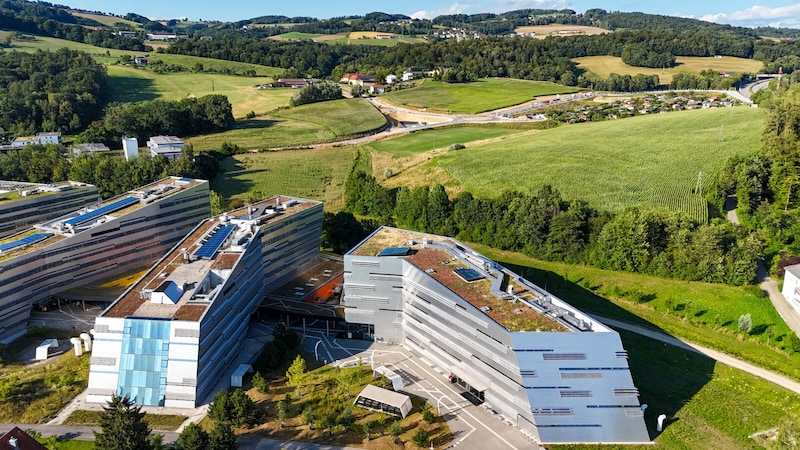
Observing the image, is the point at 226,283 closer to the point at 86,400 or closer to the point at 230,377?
the point at 230,377

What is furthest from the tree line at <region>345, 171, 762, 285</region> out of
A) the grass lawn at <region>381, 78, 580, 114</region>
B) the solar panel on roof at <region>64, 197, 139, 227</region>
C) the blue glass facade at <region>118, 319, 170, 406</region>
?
A: the grass lawn at <region>381, 78, 580, 114</region>

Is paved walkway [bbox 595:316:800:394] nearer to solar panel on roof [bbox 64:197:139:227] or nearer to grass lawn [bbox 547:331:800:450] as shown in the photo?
grass lawn [bbox 547:331:800:450]

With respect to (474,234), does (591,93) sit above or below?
above

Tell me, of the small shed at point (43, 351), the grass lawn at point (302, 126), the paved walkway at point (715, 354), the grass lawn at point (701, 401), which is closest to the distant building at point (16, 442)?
the small shed at point (43, 351)

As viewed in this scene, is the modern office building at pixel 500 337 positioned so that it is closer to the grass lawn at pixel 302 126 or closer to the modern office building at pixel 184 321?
the modern office building at pixel 184 321

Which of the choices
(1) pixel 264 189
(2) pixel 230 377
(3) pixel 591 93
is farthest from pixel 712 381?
(3) pixel 591 93

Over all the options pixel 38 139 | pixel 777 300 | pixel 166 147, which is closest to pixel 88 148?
pixel 38 139
